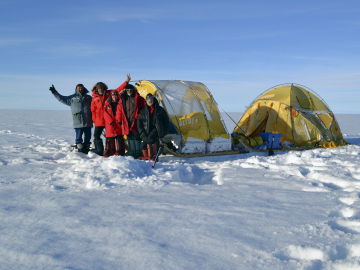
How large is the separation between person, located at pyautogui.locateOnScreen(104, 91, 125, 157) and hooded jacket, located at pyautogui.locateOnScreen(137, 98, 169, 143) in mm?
626

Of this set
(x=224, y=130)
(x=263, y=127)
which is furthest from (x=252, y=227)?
(x=263, y=127)

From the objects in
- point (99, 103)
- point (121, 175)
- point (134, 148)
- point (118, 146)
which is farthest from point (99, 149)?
point (121, 175)

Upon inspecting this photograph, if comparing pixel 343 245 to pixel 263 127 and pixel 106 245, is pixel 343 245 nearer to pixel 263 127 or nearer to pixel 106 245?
pixel 106 245

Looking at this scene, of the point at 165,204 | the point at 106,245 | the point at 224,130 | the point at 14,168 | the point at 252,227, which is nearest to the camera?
the point at 106,245

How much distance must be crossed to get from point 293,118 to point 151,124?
18.0 ft

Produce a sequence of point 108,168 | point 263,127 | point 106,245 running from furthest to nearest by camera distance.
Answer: point 263,127
point 108,168
point 106,245

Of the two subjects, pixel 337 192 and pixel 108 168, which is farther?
pixel 108 168

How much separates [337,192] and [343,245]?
7.35ft

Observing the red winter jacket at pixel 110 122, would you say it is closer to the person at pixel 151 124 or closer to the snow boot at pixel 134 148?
the snow boot at pixel 134 148

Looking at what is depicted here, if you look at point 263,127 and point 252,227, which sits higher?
point 263,127

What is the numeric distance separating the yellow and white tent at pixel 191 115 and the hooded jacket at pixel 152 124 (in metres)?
0.88

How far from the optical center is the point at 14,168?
6.92 meters

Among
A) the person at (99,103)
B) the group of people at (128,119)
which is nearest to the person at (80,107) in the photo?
the group of people at (128,119)

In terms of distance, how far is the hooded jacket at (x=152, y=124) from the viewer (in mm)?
8047
